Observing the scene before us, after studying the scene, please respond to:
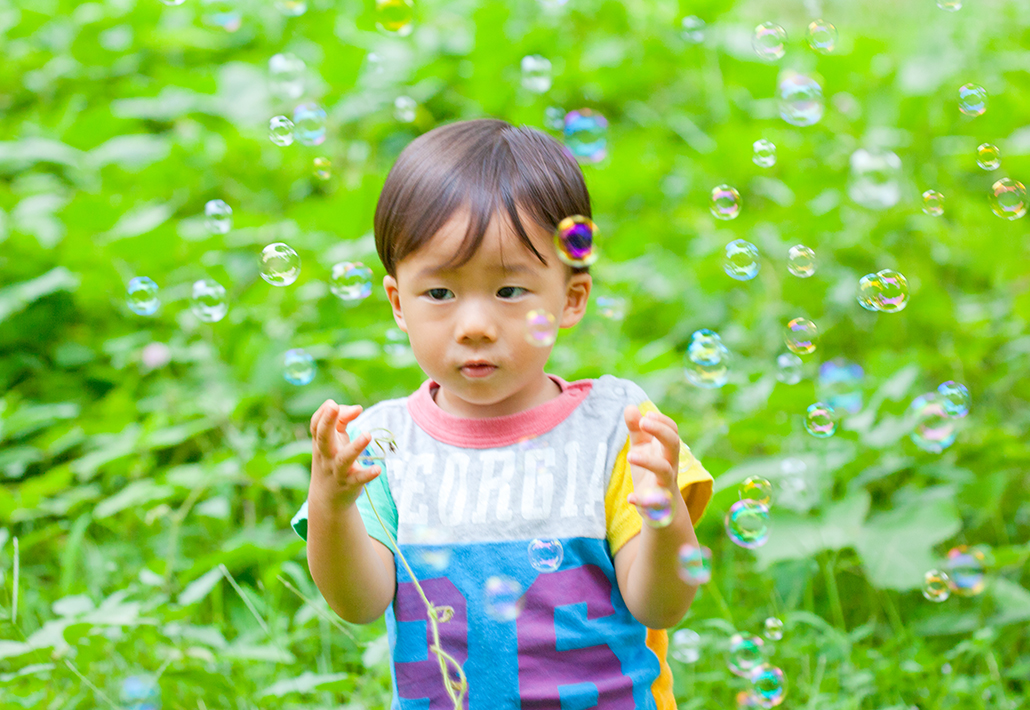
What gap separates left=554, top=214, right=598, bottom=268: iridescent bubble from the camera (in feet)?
4.06

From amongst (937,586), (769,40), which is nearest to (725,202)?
(769,40)

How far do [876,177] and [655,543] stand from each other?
1.78 m

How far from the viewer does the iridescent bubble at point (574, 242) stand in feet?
4.06

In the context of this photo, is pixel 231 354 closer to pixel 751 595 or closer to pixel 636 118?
pixel 751 595

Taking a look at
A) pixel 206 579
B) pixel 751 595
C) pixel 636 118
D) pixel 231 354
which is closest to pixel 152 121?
pixel 231 354

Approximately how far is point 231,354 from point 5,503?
2.43ft

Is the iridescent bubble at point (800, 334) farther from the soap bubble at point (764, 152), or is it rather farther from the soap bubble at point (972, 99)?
the soap bubble at point (972, 99)

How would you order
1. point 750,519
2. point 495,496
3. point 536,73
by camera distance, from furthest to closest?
point 536,73 < point 750,519 < point 495,496

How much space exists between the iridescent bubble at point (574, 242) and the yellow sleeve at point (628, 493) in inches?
8.8

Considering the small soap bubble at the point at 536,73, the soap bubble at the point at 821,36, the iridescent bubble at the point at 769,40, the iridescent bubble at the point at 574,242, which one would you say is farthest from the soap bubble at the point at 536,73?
the iridescent bubble at the point at 574,242

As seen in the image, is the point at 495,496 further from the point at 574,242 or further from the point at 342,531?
the point at 574,242

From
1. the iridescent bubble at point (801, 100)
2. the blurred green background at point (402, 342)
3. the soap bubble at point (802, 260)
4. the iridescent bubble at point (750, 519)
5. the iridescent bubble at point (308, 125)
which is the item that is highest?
the iridescent bubble at point (801, 100)

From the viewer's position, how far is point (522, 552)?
4.08 feet

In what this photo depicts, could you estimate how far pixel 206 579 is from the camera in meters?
1.79
